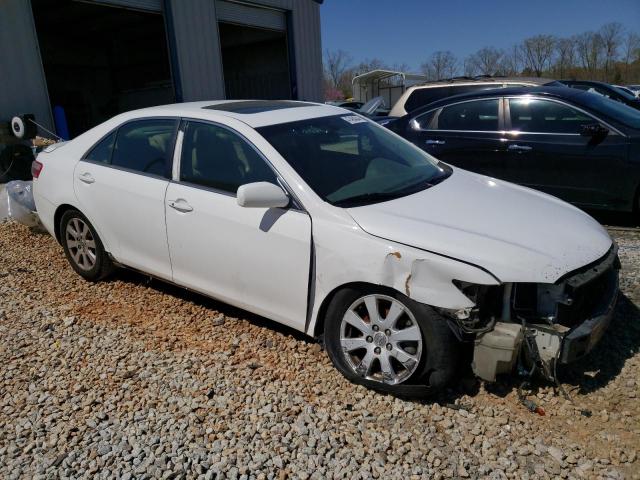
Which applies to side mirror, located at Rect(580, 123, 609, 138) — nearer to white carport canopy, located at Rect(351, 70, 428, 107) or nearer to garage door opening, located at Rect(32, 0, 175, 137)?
Result: garage door opening, located at Rect(32, 0, 175, 137)

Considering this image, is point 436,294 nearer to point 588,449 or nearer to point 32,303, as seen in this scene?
point 588,449

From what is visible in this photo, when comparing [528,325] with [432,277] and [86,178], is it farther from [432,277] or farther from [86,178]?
[86,178]

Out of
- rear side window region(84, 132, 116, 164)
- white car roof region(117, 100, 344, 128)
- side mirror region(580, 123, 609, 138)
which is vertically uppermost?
white car roof region(117, 100, 344, 128)

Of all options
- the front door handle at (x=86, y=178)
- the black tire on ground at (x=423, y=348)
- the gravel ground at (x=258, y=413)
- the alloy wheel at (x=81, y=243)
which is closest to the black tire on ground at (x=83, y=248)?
the alloy wheel at (x=81, y=243)

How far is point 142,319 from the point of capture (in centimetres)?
394

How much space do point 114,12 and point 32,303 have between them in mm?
13697

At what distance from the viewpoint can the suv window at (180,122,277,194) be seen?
328 centimetres

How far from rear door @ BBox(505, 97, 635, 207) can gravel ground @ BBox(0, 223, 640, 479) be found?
2143 millimetres

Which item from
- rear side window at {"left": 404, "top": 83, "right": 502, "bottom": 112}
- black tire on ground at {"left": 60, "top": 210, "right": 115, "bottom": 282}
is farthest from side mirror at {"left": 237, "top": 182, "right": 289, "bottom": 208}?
rear side window at {"left": 404, "top": 83, "right": 502, "bottom": 112}

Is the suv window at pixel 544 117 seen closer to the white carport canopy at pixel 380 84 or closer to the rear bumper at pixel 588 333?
the rear bumper at pixel 588 333

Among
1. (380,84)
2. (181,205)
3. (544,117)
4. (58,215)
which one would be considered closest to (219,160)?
(181,205)

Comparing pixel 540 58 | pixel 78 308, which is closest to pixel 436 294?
pixel 78 308

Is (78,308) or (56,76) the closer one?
(78,308)

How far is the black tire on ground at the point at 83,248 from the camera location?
4352mm
